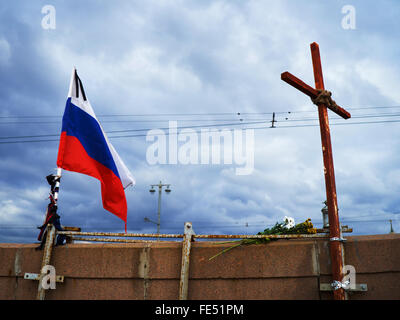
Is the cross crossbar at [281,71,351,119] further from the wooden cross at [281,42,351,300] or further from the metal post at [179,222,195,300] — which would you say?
the metal post at [179,222,195,300]

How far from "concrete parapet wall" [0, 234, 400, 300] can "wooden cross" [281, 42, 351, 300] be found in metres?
0.24

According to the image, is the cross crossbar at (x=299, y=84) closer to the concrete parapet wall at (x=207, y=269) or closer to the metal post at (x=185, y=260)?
the concrete parapet wall at (x=207, y=269)

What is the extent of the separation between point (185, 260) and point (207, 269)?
389mm

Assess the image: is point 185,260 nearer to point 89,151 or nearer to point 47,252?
point 47,252

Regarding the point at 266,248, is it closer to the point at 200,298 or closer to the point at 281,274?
the point at 281,274

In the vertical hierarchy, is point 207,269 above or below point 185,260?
below

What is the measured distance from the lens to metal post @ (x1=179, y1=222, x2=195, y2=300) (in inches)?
179

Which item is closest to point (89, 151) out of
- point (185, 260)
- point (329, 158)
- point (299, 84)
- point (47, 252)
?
point (47, 252)

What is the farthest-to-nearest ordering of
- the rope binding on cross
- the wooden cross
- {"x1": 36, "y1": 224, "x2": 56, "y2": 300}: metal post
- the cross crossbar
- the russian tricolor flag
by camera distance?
the russian tricolor flag < the rope binding on cross < the cross crossbar < {"x1": 36, "y1": 224, "x2": 56, "y2": 300}: metal post < the wooden cross

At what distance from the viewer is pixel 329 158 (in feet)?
15.9

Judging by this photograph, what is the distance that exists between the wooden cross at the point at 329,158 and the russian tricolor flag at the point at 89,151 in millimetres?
3667

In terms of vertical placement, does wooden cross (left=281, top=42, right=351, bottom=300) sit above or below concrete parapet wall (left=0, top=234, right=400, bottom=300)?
above

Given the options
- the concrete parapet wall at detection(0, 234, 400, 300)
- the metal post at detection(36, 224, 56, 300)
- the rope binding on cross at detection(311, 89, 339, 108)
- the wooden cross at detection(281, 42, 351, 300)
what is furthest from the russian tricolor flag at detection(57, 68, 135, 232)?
the rope binding on cross at detection(311, 89, 339, 108)

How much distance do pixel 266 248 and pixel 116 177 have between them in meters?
3.25
